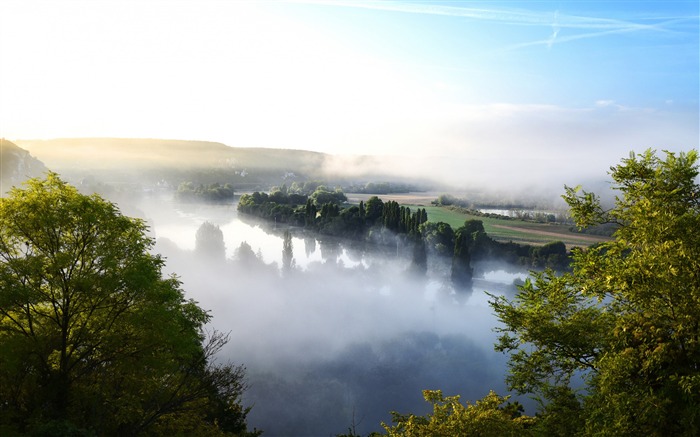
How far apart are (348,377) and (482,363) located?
64.0ft

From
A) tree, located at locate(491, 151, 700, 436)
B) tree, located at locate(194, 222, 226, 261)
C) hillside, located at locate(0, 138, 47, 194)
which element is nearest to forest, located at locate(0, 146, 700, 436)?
tree, located at locate(491, 151, 700, 436)

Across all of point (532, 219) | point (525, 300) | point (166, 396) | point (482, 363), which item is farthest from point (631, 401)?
point (532, 219)

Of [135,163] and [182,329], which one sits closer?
[182,329]

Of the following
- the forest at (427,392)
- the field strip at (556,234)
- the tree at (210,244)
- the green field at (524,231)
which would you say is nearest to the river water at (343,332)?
the tree at (210,244)

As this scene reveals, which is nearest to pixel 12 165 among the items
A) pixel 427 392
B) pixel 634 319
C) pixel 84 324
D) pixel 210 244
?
pixel 210 244

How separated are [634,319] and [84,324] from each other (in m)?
19.4

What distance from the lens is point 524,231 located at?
13462cm

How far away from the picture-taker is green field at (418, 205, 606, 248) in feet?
398

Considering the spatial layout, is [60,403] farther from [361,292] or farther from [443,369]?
[361,292]

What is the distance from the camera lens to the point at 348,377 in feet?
177

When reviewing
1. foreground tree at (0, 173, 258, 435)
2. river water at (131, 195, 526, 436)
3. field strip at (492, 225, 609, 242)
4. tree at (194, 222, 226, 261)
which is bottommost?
river water at (131, 195, 526, 436)

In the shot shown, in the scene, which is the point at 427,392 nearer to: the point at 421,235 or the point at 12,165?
the point at 421,235

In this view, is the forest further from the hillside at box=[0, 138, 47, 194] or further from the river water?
the hillside at box=[0, 138, 47, 194]

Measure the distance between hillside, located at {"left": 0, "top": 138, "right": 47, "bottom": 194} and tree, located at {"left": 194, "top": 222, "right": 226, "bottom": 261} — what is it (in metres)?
38.2
